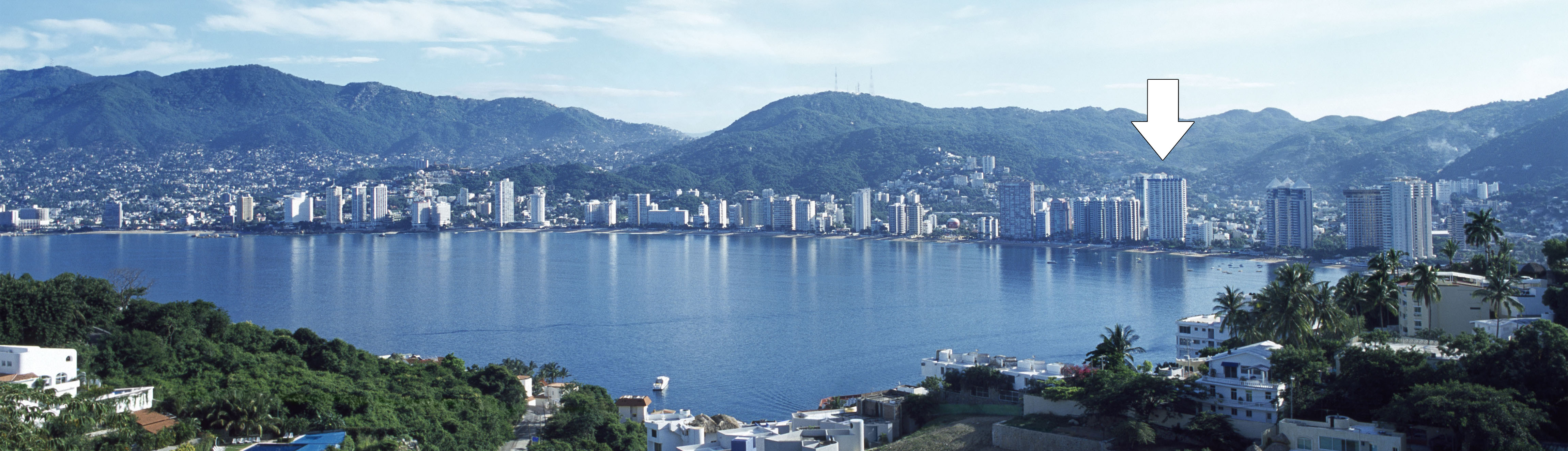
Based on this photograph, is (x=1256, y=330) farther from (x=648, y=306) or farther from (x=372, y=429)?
(x=648, y=306)

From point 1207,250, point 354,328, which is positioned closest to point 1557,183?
point 1207,250

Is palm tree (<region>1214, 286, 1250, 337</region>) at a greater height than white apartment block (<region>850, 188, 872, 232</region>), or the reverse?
white apartment block (<region>850, 188, 872, 232</region>)

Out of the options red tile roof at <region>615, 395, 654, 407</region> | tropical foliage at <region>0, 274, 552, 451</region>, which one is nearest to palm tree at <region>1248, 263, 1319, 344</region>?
red tile roof at <region>615, 395, 654, 407</region>

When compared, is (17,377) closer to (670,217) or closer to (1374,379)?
(1374,379)

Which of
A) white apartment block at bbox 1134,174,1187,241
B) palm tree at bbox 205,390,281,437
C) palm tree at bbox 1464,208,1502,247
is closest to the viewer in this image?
palm tree at bbox 205,390,281,437

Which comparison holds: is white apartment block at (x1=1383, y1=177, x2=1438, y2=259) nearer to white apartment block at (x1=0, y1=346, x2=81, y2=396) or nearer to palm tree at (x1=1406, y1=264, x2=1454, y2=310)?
palm tree at (x1=1406, y1=264, x2=1454, y2=310)

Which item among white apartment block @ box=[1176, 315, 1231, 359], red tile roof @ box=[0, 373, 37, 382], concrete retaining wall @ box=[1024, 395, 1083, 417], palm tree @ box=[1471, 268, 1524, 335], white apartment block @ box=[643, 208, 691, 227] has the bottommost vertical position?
concrete retaining wall @ box=[1024, 395, 1083, 417]

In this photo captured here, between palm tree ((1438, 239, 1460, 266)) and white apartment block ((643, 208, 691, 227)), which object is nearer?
palm tree ((1438, 239, 1460, 266))
